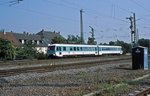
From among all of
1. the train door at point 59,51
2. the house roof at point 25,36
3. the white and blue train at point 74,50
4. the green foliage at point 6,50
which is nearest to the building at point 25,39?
the house roof at point 25,36

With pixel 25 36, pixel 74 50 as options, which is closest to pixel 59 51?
pixel 74 50

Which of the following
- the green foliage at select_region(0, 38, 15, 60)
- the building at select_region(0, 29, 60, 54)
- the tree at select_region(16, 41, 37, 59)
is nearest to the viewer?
the green foliage at select_region(0, 38, 15, 60)

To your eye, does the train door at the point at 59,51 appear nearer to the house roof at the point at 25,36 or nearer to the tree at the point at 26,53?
the tree at the point at 26,53

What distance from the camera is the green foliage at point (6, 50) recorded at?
6353 cm

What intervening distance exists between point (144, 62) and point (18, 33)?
88.1 metres

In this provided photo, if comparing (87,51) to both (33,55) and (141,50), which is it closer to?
(33,55)

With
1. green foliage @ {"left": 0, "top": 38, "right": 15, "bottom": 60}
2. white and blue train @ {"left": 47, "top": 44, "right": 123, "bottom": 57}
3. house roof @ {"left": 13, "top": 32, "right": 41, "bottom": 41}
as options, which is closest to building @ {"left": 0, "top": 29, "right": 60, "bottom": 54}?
house roof @ {"left": 13, "top": 32, "right": 41, "bottom": 41}

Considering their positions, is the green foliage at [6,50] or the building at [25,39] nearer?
the green foliage at [6,50]

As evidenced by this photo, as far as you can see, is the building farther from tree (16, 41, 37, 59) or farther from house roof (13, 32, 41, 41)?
tree (16, 41, 37, 59)

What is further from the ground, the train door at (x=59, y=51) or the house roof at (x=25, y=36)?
the house roof at (x=25, y=36)

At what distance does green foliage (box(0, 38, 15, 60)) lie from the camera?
6353cm

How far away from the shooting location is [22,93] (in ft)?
43.3

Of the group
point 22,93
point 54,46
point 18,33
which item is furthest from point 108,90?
point 18,33

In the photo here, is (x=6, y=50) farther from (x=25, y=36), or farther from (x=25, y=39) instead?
(x=25, y=36)
